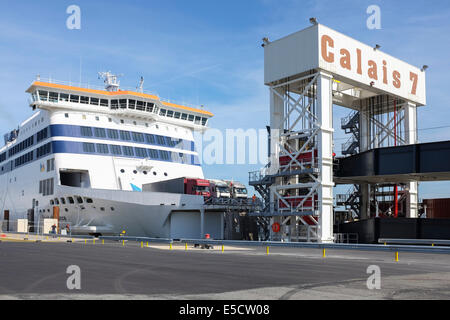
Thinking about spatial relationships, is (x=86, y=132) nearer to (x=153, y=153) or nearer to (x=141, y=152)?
(x=141, y=152)

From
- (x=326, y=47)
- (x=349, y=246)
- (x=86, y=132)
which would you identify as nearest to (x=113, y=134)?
(x=86, y=132)

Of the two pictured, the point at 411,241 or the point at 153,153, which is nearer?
the point at 411,241

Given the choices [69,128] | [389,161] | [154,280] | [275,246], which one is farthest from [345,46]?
[154,280]

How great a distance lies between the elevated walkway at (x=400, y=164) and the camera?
1214 inches

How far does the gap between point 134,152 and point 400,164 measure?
22506mm

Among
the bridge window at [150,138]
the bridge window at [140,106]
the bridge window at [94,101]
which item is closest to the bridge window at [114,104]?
the bridge window at [94,101]

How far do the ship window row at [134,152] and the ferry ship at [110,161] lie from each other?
8 centimetres

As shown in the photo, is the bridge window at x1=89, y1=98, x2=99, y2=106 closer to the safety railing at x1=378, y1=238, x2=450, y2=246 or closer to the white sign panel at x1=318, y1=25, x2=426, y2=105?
the white sign panel at x1=318, y1=25, x2=426, y2=105

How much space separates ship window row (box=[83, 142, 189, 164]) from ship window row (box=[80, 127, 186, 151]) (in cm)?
82

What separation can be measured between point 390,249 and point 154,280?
57.2 feet

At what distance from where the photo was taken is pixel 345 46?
113 ft

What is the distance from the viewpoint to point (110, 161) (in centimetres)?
4119

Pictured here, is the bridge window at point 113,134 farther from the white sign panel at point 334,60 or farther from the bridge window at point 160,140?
the white sign panel at point 334,60

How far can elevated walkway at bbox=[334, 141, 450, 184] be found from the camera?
1214 inches
